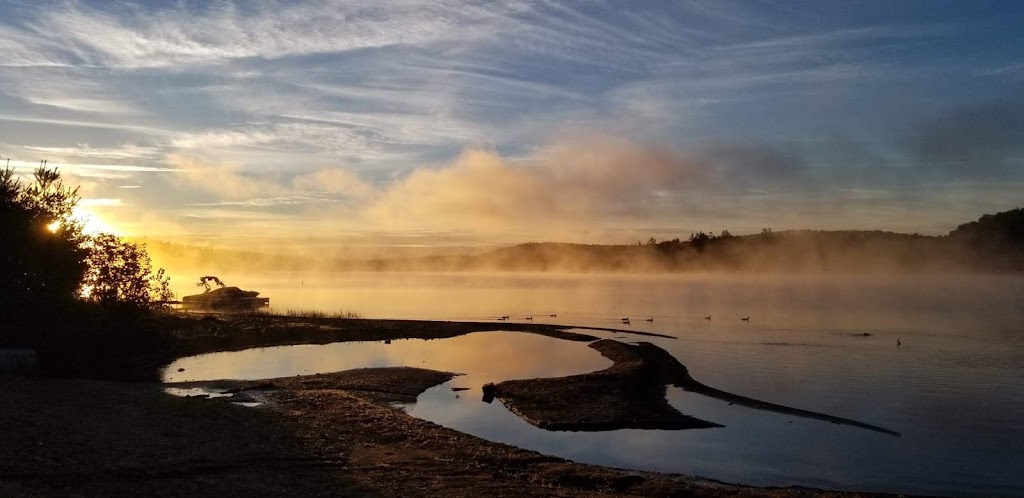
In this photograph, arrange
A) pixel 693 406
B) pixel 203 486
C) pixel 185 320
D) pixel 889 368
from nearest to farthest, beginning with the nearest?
1. pixel 203 486
2. pixel 693 406
3. pixel 889 368
4. pixel 185 320

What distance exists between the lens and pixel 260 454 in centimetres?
1695

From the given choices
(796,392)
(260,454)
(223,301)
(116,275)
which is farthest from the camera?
(223,301)

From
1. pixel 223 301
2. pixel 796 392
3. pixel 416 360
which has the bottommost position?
pixel 796 392

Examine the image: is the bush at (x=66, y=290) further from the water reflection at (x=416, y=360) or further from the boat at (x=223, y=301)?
the boat at (x=223, y=301)

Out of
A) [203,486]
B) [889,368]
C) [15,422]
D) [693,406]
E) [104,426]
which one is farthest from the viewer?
[889,368]

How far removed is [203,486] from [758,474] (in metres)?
13.3

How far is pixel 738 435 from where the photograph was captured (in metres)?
23.2

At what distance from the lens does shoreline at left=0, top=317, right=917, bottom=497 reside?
14.4 m

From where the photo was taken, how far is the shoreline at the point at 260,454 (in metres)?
14.4

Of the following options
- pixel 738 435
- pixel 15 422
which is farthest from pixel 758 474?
pixel 15 422

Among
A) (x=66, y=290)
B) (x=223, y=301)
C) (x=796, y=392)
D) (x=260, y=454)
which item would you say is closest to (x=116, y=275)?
(x=66, y=290)

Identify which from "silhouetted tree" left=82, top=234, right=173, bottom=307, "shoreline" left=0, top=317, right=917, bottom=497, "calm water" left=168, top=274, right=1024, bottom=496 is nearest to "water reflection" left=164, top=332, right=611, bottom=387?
"calm water" left=168, top=274, right=1024, bottom=496

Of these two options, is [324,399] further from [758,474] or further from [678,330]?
[678,330]

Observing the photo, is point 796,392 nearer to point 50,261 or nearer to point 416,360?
point 416,360
